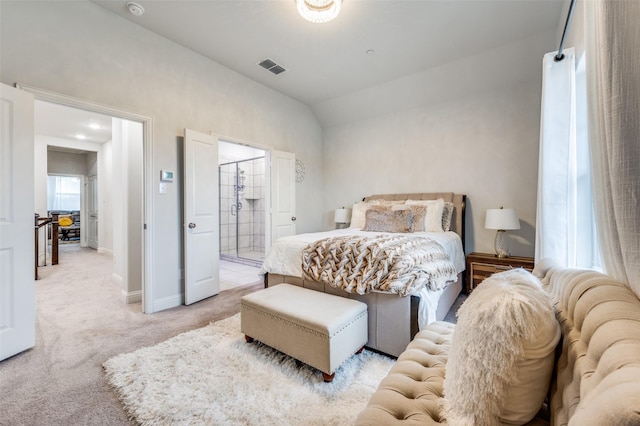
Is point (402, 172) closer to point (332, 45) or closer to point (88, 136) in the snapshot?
point (332, 45)

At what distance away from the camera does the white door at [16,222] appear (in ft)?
6.31

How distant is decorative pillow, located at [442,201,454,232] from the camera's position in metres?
3.48

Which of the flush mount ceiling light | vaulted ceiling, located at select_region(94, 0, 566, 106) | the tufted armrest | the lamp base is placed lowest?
the tufted armrest

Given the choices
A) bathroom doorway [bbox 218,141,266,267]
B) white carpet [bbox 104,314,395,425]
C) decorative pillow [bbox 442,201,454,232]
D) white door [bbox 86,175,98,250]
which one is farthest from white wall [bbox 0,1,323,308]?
white door [bbox 86,175,98,250]

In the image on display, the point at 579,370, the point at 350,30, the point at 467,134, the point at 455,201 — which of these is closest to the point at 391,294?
the point at 579,370

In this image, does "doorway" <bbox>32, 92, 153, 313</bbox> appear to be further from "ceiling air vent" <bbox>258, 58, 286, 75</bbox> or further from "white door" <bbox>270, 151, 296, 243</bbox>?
"white door" <bbox>270, 151, 296, 243</bbox>

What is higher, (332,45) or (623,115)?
(332,45)

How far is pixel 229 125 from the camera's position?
11.8 feet

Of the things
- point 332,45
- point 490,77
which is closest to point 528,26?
point 490,77

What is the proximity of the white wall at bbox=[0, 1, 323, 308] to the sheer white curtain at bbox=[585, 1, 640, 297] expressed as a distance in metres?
3.36

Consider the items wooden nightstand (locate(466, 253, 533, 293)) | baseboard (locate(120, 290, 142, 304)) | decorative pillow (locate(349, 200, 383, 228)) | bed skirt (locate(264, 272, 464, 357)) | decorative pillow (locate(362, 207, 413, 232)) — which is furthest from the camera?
decorative pillow (locate(349, 200, 383, 228))

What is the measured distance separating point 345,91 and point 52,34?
336 centimetres

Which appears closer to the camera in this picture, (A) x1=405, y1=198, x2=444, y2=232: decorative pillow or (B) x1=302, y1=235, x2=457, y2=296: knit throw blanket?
(B) x1=302, y1=235, x2=457, y2=296: knit throw blanket

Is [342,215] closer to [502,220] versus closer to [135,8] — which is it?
[502,220]
